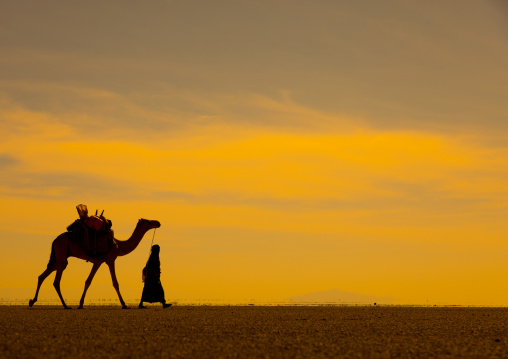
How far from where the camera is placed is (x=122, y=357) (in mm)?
11500

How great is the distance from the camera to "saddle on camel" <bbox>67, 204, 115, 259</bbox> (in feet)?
80.4

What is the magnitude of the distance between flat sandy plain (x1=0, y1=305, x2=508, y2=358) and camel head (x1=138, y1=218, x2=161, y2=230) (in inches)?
230

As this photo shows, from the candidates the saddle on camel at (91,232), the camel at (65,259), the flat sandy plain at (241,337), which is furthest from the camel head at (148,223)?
the flat sandy plain at (241,337)

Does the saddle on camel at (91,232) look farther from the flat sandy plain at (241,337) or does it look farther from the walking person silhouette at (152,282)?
the flat sandy plain at (241,337)

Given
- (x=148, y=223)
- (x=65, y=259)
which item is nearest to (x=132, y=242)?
(x=148, y=223)

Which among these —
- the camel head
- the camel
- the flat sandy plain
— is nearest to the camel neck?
the camel head

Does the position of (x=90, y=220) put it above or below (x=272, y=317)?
above

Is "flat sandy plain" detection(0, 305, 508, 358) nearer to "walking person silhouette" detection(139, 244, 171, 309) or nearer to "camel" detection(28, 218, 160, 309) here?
"camel" detection(28, 218, 160, 309)

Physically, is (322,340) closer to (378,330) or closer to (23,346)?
(378,330)

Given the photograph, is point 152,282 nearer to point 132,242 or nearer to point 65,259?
point 132,242

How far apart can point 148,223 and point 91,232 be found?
2.38 metres

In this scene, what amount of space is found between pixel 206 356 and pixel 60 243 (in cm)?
1441

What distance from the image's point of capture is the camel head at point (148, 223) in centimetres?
2639

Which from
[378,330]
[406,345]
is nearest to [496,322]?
[378,330]
